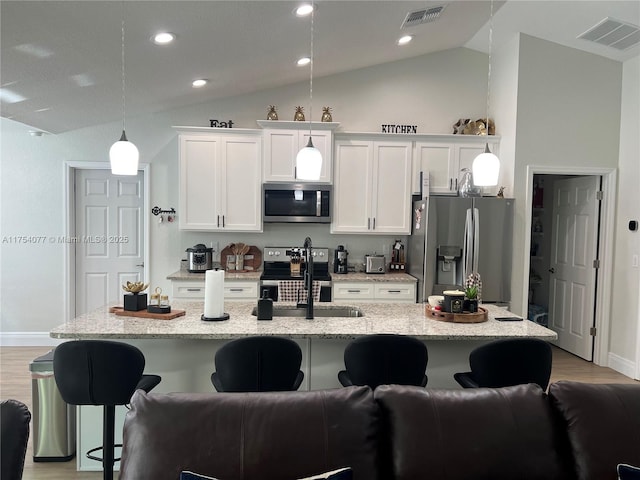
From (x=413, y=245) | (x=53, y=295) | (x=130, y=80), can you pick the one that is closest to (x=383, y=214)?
(x=413, y=245)

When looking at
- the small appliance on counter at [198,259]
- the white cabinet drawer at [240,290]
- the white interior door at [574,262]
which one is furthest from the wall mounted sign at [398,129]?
the small appliance on counter at [198,259]

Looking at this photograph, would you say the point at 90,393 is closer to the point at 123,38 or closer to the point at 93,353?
the point at 93,353

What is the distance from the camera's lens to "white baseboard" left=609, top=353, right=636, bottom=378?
13.9 ft

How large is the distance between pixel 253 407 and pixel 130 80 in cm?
329

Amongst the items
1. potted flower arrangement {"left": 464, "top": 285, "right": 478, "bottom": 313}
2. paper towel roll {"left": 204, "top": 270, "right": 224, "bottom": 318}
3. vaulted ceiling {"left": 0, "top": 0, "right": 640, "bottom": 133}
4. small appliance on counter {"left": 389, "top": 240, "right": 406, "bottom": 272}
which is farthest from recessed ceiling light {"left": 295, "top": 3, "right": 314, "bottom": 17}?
small appliance on counter {"left": 389, "top": 240, "right": 406, "bottom": 272}

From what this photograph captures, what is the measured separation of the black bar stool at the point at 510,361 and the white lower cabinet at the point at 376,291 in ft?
7.93

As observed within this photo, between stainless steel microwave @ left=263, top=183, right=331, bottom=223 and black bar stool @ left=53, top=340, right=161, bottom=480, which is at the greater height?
stainless steel microwave @ left=263, top=183, right=331, bottom=223

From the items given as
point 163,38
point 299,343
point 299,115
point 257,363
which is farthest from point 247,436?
point 299,115

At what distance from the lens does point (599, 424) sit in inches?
61.4

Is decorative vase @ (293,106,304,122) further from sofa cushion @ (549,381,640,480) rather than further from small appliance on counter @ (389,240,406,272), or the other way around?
sofa cushion @ (549,381,640,480)

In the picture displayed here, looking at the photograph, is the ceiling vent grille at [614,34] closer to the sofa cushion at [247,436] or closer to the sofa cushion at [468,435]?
the sofa cushion at [468,435]

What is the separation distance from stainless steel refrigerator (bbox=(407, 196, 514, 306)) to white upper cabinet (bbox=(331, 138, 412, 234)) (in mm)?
459

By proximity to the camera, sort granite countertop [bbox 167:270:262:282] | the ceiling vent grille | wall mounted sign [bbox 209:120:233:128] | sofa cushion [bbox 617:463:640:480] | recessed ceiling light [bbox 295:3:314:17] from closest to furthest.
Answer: sofa cushion [bbox 617:463:640:480] → recessed ceiling light [bbox 295:3:314:17] → the ceiling vent grille → granite countertop [bbox 167:270:262:282] → wall mounted sign [bbox 209:120:233:128]

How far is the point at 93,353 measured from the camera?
2.03m
